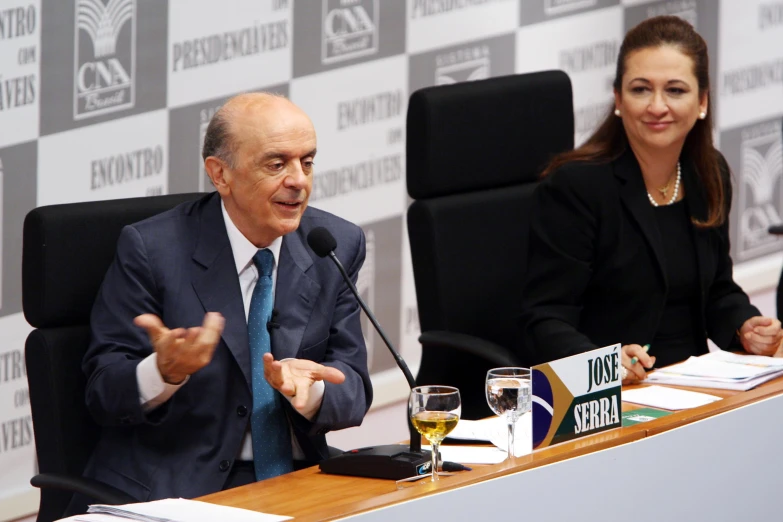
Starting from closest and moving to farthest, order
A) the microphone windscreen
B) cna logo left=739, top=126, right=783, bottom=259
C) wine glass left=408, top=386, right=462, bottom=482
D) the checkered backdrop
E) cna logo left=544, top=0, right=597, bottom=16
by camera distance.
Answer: wine glass left=408, top=386, right=462, bottom=482
the microphone windscreen
the checkered backdrop
cna logo left=544, top=0, right=597, bottom=16
cna logo left=739, top=126, right=783, bottom=259

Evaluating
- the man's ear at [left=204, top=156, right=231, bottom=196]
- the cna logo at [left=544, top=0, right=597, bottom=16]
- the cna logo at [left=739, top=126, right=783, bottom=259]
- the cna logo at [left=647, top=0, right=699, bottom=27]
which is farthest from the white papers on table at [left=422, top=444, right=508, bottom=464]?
the cna logo at [left=739, top=126, right=783, bottom=259]

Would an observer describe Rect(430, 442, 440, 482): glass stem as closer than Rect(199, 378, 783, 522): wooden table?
No

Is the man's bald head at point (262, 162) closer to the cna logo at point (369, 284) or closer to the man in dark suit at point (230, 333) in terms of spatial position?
the man in dark suit at point (230, 333)

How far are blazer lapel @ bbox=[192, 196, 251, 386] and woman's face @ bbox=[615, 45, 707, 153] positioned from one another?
1037mm

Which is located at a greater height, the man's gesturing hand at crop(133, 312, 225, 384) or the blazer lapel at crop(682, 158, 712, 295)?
the blazer lapel at crop(682, 158, 712, 295)

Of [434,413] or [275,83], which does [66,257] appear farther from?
[275,83]

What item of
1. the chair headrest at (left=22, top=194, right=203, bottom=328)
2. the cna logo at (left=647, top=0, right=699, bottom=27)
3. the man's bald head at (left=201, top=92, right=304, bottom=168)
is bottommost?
the chair headrest at (left=22, top=194, right=203, bottom=328)

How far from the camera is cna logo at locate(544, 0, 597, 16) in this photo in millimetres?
4461

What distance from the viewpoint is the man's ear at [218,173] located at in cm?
238

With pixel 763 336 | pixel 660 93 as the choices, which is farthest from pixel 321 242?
pixel 763 336

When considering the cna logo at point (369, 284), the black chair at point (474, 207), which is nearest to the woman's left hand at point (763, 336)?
the black chair at point (474, 207)

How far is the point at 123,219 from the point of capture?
2367mm

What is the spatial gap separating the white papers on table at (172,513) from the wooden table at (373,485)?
6 cm

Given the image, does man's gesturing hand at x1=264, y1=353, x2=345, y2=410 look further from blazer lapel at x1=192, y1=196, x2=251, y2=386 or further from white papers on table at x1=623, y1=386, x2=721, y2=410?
white papers on table at x1=623, y1=386, x2=721, y2=410
